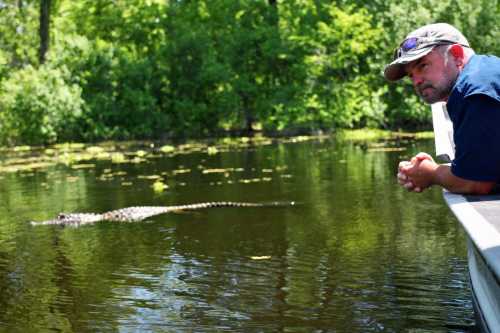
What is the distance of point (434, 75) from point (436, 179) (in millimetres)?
454

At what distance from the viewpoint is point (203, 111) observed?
2947cm

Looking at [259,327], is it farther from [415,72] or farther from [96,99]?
[96,99]

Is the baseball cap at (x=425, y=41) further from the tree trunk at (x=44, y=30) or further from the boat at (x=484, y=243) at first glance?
the tree trunk at (x=44, y=30)

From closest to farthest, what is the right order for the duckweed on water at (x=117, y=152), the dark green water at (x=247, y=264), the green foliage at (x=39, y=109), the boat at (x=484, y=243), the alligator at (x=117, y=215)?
the boat at (x=484, y=243) < the dark green water at (x=247, y=264) < the alligator at (x=117, y=215) < the duckweed on water at (x=117, y=152) < the green foliage at (x=39, y=109)

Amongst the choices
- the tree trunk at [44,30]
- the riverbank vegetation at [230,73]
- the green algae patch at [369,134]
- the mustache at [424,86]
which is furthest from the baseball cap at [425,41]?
the tree trunk at [44,30]

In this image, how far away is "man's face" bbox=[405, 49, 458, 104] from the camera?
127 inches

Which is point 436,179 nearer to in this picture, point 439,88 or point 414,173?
point 414,173

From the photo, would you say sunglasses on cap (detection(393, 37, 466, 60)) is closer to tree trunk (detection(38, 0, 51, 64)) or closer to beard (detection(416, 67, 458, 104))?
beard (detection(416, 67, 458, 104))

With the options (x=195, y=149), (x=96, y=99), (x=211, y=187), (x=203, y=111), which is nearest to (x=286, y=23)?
(x=203, y=111)

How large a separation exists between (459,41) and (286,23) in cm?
2718

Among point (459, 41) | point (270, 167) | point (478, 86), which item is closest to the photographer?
point (478, 86)

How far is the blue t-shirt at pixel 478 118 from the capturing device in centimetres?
293

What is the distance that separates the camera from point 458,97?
3002 millimetres

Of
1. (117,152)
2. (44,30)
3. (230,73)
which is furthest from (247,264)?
(44,30)
